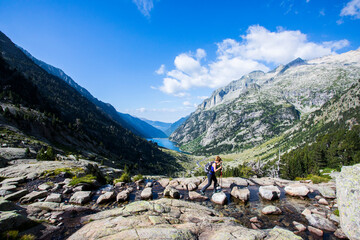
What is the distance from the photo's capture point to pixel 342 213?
37.9ft

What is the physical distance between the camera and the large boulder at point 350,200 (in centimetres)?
1045

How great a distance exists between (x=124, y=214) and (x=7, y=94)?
11089 cm

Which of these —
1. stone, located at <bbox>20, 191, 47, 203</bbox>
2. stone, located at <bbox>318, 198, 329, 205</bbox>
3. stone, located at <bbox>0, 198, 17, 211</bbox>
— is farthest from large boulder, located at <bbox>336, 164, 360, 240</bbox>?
stone, located at <bbox>20, 191, 47, 203</bbox>

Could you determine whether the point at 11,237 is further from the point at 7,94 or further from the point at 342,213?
the point at 7,94

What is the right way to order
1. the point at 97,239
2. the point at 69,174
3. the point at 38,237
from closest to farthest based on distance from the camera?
the point at 97,239 < the point at 38,237 < the point at 69,174

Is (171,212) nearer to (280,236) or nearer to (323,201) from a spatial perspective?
(280,236)

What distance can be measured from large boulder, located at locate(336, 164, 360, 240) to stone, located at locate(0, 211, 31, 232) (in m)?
20.7

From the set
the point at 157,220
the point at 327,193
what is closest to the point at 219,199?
the point at 157,220

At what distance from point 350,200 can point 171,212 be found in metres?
13.3

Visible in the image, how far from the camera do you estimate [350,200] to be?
11.0 metres

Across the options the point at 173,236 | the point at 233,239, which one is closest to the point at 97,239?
the point at 173,236

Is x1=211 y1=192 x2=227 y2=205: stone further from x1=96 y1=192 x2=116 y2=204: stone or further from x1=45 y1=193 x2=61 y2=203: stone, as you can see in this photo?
x1=45 y1=193 x2=61 y2=203: stone

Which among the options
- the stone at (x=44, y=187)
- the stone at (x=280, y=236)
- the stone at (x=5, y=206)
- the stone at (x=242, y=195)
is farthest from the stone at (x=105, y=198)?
the stone at (x=242, y=195)

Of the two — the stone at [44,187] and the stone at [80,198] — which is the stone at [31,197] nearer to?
the stone at [44,187]
